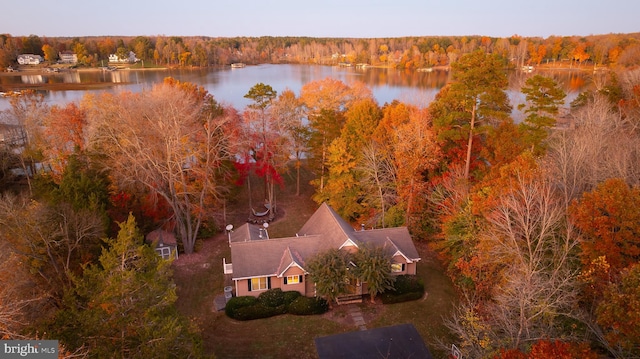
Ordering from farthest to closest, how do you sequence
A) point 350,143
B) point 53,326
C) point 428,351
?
1. point 350,143
2. point 428,351
3. point 53,326

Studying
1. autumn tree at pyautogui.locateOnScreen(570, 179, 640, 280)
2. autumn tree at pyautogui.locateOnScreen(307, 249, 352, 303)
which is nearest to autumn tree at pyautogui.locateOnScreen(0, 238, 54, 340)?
autumn tree at pyautogui.locateOnScreen(307, 249, 352, 303)

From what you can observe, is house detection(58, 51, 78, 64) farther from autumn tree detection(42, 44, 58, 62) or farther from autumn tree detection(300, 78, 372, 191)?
autumn tree detection(300, 78, 372, 191)

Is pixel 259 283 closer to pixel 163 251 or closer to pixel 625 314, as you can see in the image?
pixel 163 251

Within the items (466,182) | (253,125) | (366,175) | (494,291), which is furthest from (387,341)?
(253,125)

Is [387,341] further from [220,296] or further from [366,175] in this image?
[366,175]

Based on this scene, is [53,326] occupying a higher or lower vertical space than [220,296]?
higher

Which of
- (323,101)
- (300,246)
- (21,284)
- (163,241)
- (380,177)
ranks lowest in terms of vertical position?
(163,241)

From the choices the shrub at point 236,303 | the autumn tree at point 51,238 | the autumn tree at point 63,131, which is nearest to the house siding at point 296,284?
the shrub at point 236,303

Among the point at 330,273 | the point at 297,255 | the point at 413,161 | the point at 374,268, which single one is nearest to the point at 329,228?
the point at 297,255
